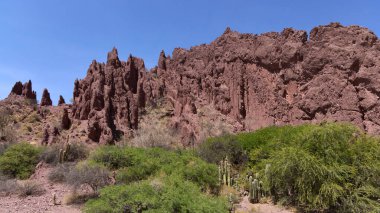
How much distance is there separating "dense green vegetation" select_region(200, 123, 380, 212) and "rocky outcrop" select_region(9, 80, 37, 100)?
57094mm

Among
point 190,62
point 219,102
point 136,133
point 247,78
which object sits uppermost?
point 190,62

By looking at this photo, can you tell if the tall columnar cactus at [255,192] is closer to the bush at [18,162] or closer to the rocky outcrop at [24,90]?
the bush at [18,162]

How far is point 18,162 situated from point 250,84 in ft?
105

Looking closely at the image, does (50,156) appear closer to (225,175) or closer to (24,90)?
(225,175)

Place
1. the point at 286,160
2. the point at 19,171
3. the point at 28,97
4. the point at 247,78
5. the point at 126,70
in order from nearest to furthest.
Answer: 1. the point at 286,160
2. the point at 19,171
3. the point at 247,78
4. the point at 126,70
5. the point at 28,97

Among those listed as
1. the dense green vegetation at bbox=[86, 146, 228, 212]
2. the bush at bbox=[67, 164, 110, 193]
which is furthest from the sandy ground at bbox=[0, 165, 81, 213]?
the dense green vegetation at bbox=[86, 146, 228, 212]

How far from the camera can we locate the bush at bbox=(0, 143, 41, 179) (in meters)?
24.4

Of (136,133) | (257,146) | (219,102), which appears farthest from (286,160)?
(219,102)

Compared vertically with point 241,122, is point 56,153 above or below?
below

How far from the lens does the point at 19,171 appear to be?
973 inches

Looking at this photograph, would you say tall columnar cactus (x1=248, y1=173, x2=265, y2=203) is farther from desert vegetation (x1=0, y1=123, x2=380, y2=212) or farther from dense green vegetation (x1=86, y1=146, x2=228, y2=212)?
dense green vegetation (x1=86, y1=146, x2=228, y2=212)

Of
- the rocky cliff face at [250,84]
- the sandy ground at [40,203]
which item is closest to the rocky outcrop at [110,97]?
the rocky cliff face at [250,84]

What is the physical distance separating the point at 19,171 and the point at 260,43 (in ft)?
118

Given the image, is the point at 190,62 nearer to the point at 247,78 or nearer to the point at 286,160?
the point at 247,78
